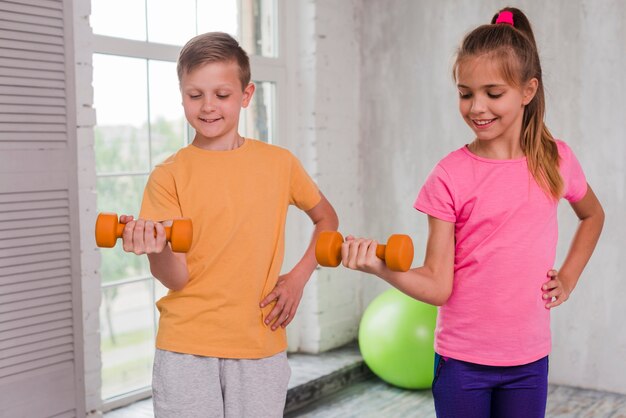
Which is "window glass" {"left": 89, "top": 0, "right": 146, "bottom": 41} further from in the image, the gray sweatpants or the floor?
the gray sweatpants

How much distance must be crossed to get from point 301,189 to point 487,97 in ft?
1.52

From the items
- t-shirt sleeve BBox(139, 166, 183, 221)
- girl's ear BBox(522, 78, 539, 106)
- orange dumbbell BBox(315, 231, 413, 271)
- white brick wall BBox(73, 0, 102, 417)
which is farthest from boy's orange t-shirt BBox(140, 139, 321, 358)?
white brick wall BBox(73, 0, 102, 417)

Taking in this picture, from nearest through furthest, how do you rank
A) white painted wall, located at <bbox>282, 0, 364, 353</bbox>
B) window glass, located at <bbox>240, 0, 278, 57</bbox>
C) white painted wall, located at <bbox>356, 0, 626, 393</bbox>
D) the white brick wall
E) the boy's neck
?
the boy's neck
the white brick wall
white painted wall, located at <bbox>356, 0, 626, 393</bbox>
window glass, located at <bbox>240, 0, 278, 57</bbox>
white painted wall, located at <bbox>282, 0, 364, 353</bbox>

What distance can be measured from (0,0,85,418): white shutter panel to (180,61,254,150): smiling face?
2.22ft

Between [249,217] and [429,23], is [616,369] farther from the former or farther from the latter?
[249,217]

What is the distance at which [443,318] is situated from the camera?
160cm

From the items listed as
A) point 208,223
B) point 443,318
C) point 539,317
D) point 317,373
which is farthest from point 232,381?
point 317,373

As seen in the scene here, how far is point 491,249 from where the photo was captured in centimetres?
153

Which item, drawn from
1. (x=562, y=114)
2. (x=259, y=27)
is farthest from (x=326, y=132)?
(x=562, y=114)

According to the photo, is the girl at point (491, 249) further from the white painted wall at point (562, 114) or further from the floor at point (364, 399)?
the white painted wall at point (562, 114)

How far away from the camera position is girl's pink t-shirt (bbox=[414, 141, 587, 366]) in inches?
60.4

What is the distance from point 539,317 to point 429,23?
2.29 meters

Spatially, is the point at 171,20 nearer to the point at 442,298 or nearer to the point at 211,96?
the point at 211,96

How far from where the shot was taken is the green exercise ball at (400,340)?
3074 mm
